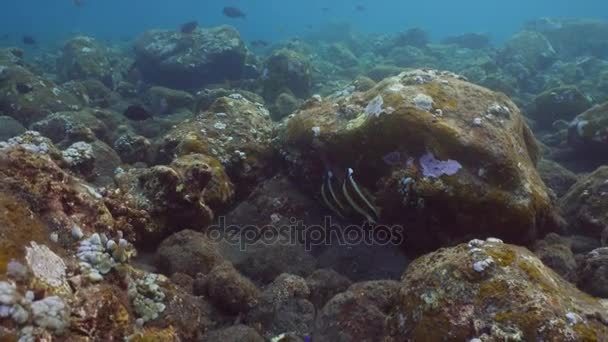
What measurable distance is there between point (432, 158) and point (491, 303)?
7.92ft

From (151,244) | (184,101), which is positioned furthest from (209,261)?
(184,101)

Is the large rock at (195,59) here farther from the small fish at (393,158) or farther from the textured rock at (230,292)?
the textured rock at (230,292)

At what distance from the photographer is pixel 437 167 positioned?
206 inches

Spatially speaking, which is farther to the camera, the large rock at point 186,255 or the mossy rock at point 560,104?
the mossy rock at point 560,104

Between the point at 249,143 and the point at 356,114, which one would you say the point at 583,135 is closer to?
the point at 356,114

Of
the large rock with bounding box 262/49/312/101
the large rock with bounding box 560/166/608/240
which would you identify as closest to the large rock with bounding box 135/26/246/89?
the large rock with bounding box 262/49/312/101

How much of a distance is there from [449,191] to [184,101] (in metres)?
12.4

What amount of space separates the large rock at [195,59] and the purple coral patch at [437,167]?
51.6 feet

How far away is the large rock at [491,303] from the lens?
2984mm

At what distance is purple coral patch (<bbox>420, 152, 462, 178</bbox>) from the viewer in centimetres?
516

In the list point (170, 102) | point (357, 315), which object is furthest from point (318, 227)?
point (170, 102)

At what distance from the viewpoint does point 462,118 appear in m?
5.75

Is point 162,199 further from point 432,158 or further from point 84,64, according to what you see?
point 84,64

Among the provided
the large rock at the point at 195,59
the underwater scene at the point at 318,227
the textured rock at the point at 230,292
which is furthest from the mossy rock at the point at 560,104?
the textured rock at the point at 230,292
